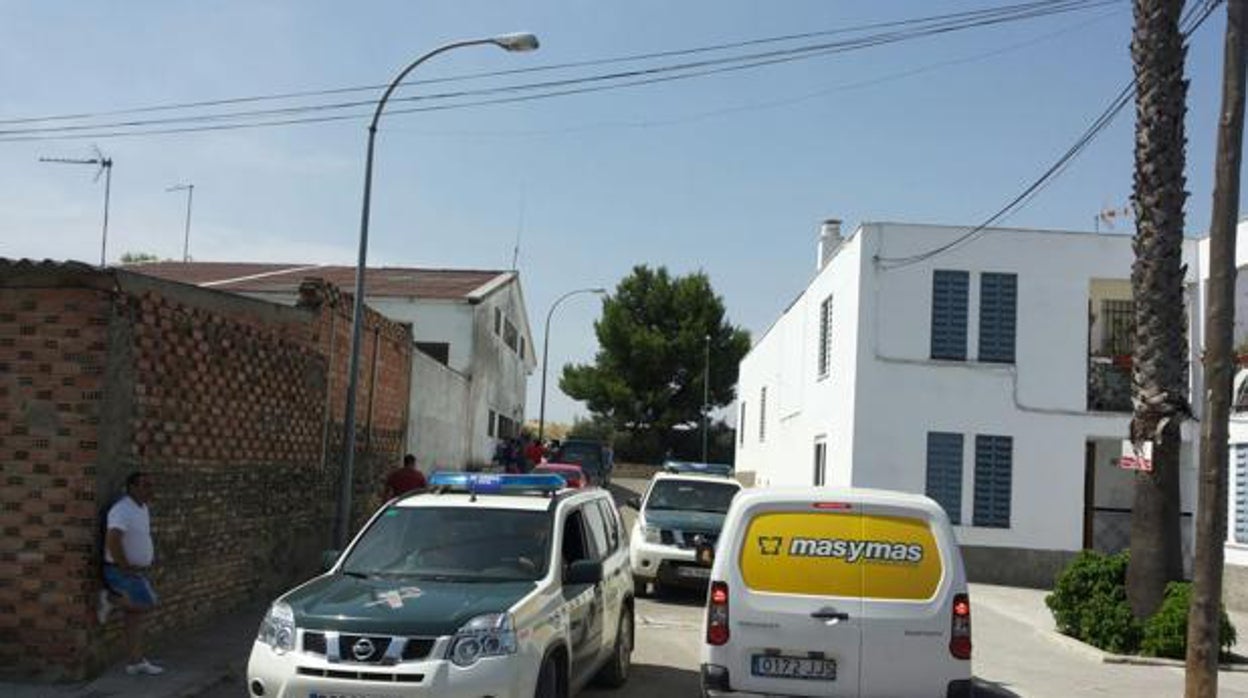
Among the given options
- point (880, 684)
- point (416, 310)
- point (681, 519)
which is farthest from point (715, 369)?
point (880, 684)

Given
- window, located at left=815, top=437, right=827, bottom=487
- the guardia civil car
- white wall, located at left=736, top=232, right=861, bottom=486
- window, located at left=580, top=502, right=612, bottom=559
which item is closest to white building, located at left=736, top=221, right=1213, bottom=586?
white wall, located at left=736, top=232, right=861, bottom=486

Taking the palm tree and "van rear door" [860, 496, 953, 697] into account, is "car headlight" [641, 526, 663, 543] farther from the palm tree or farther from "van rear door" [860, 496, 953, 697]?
"van rear door" [860, 496, 953, 697]

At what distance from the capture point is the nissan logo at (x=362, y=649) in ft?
21.4

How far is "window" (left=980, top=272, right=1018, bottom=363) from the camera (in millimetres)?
20828

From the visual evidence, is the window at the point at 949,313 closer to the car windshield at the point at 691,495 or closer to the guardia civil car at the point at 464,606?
the car windshield at the point at 691,495

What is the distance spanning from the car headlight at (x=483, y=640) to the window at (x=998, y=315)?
1586 cm

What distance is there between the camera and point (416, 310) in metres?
34.4

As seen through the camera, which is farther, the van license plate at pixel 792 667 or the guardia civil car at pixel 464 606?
the van license plate at pixel 792 667

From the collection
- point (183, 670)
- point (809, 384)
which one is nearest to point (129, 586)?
point (183, 670)

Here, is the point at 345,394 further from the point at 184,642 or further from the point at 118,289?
the point at 118,289

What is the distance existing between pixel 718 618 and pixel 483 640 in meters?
1.51

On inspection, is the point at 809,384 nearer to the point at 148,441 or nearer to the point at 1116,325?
the point at 1116,325

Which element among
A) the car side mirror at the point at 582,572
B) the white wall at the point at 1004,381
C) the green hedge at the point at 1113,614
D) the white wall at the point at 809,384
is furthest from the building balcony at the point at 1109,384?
the car side mirror at the point at 582,572

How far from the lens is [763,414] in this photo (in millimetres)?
37750
